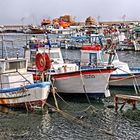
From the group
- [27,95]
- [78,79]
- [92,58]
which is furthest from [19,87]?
[92,58]

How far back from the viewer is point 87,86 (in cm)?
3247

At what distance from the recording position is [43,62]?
30344 mm

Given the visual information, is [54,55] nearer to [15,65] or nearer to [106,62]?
[106,62]

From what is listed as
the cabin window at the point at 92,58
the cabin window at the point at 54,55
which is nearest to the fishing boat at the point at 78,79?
the cabin window at the point at 54,55

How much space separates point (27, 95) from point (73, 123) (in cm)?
463

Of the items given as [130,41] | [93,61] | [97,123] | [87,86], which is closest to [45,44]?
[93,61]

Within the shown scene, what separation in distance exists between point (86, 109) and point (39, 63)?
5.24 meters

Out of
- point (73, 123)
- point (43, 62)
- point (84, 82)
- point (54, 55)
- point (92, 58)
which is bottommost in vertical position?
point (73, 123)

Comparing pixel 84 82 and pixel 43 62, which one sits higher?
pixel 43 62

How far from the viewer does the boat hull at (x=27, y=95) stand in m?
28.0

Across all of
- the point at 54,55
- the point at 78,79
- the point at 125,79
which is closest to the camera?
the point at 78,79

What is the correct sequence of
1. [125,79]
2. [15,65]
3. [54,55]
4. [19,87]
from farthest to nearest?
[125,79] → [54,55] → [15,65] → [19,87]

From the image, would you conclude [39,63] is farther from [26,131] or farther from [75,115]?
[26,131]

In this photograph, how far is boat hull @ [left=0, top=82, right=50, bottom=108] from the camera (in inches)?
1102
